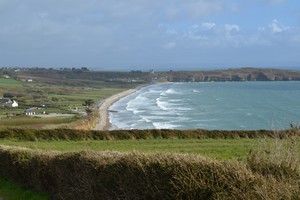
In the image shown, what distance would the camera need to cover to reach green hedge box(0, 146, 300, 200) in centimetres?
719

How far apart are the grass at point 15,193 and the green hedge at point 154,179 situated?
1.95ft

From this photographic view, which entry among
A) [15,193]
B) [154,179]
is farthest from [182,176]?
[15,193]

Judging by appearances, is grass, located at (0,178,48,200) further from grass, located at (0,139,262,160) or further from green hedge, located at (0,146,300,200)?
grass, located at (0,139,262,160)

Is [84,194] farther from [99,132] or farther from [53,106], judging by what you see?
[53,106]

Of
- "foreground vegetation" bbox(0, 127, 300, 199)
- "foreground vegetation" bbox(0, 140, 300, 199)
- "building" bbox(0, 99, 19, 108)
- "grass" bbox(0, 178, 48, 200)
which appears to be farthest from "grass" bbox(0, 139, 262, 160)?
"building" bbox(0, 99, 19, 108)

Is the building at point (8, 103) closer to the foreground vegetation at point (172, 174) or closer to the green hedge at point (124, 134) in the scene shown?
the green hedge at point (124, 134)

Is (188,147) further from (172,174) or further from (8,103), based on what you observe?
(8,103)

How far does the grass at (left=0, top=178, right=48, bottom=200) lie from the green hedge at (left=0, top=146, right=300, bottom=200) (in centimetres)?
60

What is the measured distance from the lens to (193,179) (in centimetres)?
791

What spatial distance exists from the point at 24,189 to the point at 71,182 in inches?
138

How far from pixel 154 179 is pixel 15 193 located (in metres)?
7.53

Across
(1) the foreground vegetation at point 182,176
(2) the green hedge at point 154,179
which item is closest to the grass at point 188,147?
(2) the green hedge at point 154,179

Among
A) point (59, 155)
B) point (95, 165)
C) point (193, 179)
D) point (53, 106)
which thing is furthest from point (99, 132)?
point (53, 106)

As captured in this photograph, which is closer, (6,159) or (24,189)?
(24,189)
